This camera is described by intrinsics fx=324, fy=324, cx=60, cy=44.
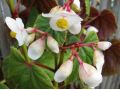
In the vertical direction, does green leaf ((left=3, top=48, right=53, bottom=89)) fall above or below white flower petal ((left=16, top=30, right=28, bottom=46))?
below

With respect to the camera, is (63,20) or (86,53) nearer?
(63,20)

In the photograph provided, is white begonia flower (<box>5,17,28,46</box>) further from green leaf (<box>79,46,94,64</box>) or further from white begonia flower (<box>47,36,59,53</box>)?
green leaf (<box>79,46,94,64</box>)

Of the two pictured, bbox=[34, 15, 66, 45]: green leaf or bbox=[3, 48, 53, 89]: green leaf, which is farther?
bbox=[3, 48, 53, 89]: green leaf

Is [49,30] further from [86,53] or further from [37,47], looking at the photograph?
[86,53]

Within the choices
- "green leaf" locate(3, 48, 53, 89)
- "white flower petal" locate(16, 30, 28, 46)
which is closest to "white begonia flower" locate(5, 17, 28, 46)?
"white flower petal" locate(16, 30, 28, 46)

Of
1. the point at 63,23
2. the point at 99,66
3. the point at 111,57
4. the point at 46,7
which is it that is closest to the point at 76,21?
the point at 63,23

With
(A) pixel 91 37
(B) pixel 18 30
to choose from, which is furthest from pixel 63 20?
(A) pixel 91 37

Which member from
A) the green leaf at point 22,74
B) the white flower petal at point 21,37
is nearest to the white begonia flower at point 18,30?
the white flower petal at point 21,37
